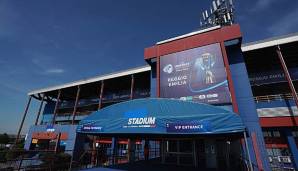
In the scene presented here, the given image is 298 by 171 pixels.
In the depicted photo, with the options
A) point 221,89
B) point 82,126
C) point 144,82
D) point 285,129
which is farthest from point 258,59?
point 82,126

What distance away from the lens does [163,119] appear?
7.39 m

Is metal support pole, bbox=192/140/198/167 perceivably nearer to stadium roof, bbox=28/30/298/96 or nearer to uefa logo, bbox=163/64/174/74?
uefa logo, bbox=163/64/174/74

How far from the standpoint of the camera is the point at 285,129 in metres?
15.3

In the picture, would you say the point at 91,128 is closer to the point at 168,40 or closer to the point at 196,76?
the point at 196,76

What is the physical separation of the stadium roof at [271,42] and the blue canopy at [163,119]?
13.0 m

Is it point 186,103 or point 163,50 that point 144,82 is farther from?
point 186,103

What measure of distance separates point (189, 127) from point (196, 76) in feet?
22.3

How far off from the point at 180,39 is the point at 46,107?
118 feet

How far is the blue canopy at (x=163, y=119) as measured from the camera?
254 inches

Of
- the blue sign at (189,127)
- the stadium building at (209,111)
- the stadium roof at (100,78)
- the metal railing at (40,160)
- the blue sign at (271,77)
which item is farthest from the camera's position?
the stadium roof at (100,78)

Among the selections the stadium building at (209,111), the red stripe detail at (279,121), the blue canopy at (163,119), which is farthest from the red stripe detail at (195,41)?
the red stripe detail at (279,121)

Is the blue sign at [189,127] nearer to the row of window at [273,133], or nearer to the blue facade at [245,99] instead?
the blue facade at [245,99]

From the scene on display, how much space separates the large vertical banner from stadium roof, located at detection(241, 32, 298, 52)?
20.4 feet

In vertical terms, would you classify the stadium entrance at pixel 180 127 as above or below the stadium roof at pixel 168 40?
below
